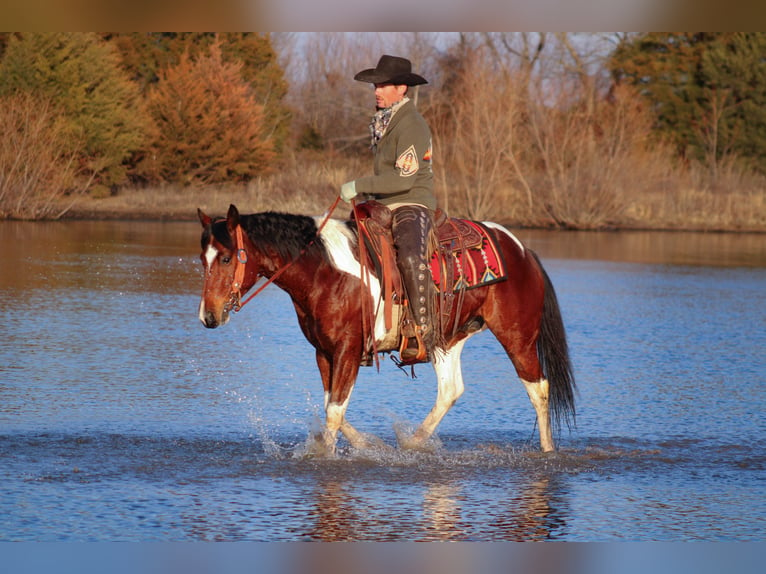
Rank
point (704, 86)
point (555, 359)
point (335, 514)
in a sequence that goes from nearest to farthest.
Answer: point (335, 514) < point (555, 359) < point (704, 86)

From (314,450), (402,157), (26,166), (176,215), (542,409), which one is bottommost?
(176,215)

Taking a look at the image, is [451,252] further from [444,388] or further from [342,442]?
[342,442]

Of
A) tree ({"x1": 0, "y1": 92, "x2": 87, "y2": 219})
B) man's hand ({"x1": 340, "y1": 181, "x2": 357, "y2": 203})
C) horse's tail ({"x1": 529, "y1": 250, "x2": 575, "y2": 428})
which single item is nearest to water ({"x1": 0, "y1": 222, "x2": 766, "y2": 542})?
horse's tail ({"x1": 529, "y1": 250, "x2": 575, "y2": 428})

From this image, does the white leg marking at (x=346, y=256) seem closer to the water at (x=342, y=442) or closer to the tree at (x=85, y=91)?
the water at (x=342, y=442)

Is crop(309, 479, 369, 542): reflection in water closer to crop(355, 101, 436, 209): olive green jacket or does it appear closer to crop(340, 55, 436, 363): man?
crop(340, 55, 436, 363): man

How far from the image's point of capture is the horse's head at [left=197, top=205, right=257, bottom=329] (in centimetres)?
672

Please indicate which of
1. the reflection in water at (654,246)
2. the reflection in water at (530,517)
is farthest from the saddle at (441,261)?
the reflection in water at (654,246)

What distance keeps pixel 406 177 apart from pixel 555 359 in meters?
1.63

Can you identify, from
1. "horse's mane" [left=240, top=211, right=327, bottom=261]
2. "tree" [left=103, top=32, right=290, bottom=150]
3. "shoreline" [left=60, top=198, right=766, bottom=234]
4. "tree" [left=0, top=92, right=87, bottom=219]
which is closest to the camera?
"horse's mane" [left=240, top=211, right=327, bottom=261]

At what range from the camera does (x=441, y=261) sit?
7422mm

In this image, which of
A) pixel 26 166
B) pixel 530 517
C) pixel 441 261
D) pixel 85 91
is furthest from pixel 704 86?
pixel 530 517

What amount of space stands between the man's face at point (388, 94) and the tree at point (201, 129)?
1436 inches

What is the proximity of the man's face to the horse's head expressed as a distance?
1.18 m

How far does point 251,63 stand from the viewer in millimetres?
52344
